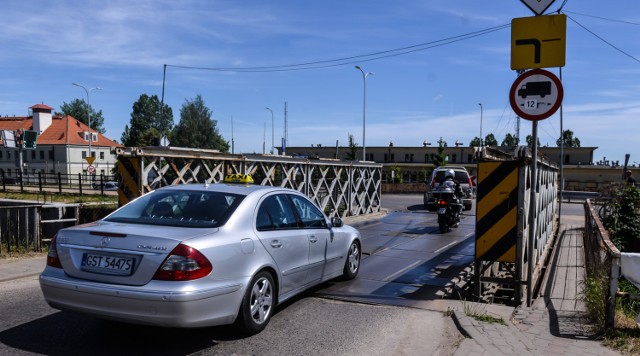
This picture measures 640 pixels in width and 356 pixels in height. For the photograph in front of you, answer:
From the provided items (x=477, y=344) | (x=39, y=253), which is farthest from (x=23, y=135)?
(x=477, y=344)

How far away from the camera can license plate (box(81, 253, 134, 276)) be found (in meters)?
4.29

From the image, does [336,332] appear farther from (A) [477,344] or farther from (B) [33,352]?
(B) [33,352]

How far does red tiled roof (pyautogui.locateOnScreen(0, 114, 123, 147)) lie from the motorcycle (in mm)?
64855

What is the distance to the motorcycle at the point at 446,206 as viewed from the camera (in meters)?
13.7

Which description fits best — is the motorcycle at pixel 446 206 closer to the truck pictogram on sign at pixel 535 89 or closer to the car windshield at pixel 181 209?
the truck pictogram on sign at pixel 535 89

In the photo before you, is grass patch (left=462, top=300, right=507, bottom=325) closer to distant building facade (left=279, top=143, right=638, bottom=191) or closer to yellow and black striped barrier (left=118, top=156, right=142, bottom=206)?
yellow and black striped barrier (left=118, top=156, right=142, bottom=206)

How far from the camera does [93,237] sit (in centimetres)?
448


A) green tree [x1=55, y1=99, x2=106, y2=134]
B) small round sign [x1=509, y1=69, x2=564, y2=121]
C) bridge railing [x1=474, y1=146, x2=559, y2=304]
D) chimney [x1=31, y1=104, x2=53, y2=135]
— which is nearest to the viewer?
small round sign [x1=509, y1=69, x2=564, y2=121]

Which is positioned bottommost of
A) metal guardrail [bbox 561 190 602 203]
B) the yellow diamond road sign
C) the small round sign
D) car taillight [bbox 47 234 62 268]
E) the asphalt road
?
metal guardrail [bbox 561 190 602 203]

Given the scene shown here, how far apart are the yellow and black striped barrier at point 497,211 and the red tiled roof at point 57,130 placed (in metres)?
70.4

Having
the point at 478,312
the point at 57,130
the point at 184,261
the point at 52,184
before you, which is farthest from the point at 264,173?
the point at 57,130

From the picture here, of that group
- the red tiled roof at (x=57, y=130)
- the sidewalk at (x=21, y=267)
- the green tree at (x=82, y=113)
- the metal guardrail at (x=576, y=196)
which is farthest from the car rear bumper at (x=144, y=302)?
the green tree at (x=82, y=113)

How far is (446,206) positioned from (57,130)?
236 ft

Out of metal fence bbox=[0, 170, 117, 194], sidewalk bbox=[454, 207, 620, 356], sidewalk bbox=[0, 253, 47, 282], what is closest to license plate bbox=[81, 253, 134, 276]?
sidewalk bbox=[454, 207, 620, 356]
